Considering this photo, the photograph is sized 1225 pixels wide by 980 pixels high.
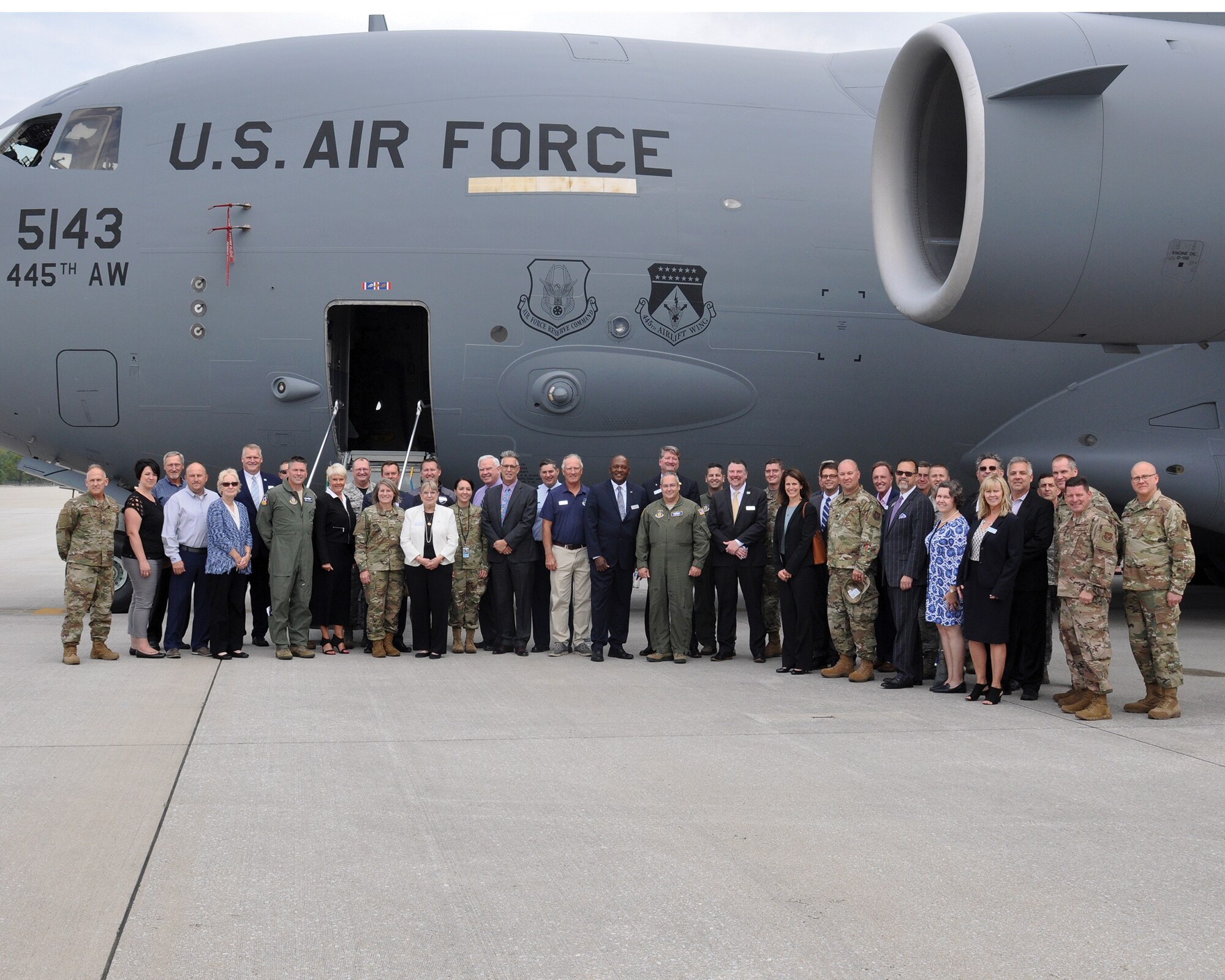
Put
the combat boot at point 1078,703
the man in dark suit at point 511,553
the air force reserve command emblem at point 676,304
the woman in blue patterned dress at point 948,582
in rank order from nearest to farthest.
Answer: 1. the combat boot at point 1078,703
2. the woman in blue patterned dress at point 948,582
3. the man in dark suit at point 511,553
4. the air force reserve command emblem at point 676,304

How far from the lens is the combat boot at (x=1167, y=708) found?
7.51 m

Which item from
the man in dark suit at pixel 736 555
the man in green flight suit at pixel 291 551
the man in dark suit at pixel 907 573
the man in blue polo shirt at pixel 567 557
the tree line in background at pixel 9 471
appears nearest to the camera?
the man in dark suit at pixel 907 573

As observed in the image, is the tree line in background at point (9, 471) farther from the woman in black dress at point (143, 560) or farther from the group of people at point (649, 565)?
the group of people at point (649, 565)

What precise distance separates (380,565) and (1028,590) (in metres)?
4.86

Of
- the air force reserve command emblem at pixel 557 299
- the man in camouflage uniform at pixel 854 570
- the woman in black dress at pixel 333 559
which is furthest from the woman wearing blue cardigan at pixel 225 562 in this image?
the man in camouflage uniform at pixel 854 570

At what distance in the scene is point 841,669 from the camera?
9.12 metres

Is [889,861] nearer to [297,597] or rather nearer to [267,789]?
[267,789]

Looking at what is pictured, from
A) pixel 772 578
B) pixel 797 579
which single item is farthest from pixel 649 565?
pixel 797 579

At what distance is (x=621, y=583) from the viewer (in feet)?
33.3

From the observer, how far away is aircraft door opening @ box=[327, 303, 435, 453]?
12.6 metres

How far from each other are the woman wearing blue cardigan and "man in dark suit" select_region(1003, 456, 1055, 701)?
564 cm

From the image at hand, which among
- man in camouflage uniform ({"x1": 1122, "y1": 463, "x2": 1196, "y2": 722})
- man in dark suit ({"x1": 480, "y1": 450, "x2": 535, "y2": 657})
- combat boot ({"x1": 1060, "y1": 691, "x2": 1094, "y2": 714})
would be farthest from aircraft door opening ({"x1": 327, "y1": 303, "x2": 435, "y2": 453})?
man in camouflage uniform ({"x1": 1122, "y1": 463, "x2": 1196, "y2": 722})

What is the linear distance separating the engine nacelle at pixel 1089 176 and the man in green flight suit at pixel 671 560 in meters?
2.81

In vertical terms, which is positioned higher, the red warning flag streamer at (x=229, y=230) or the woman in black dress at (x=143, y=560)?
the red warning flag streamer at (x=229, y=230)
